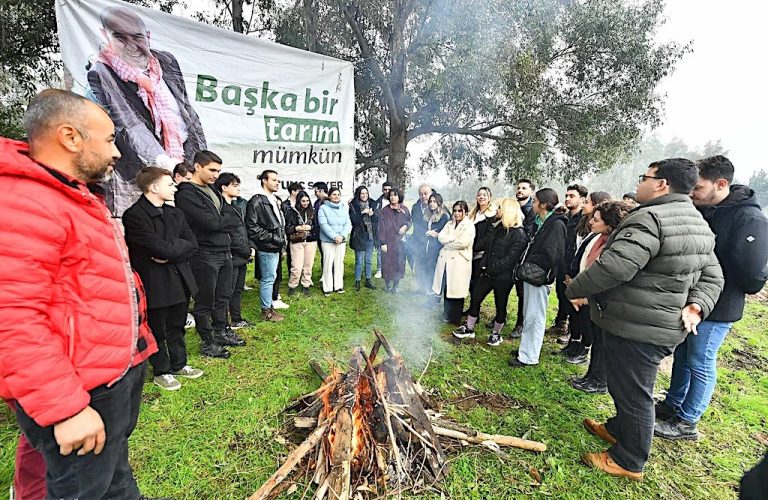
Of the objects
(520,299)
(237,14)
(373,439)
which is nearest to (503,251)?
(520,299)

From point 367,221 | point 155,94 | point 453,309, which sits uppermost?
point 155,94

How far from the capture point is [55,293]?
133cm

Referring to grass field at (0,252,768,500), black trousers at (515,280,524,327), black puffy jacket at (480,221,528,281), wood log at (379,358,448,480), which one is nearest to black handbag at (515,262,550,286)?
black puffy jacket at (480,221,528,281)

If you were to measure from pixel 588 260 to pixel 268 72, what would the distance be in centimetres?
535

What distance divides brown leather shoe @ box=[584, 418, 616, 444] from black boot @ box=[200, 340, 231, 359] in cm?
377

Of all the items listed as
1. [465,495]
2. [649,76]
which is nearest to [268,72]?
[465,495]

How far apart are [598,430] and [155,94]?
6.21 m

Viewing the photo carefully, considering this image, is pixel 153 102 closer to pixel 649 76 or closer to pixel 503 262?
pixel 503 262

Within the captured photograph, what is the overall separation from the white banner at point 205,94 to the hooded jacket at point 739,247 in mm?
5453

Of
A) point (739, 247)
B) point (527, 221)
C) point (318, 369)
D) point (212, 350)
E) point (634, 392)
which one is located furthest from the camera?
point (527, 221)

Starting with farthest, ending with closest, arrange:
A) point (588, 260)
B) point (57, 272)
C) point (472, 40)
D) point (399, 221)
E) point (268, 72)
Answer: point (472, 40) → point (399, 221) → point (268, 72) → point (588, 260) → point (57, 272)

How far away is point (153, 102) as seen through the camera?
4539mm

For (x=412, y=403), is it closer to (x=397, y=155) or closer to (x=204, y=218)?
(x=204, y=218)

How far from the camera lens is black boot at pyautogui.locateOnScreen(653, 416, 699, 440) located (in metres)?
3.00
